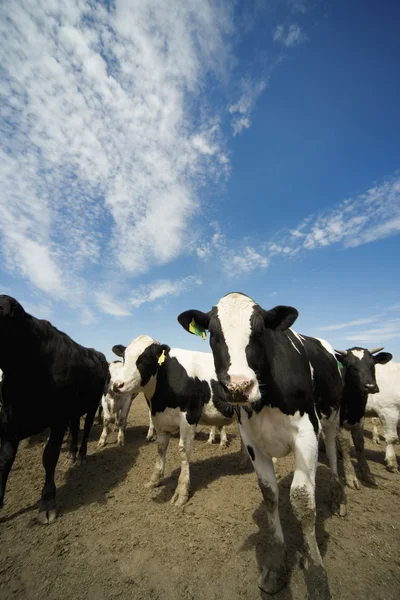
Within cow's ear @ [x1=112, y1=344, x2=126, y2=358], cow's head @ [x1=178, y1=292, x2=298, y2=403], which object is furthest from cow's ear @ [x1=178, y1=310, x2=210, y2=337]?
cow's ear @ [x1=112, y1=344, x2=126, y2=358]

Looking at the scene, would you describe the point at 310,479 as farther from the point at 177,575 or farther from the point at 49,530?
the point at 49,530

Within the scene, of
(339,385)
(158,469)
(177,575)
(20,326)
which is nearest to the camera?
(177,575)

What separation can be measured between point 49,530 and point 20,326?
323 centimetres

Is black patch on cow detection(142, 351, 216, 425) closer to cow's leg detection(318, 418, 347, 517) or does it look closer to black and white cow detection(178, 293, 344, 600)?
cow's leg detection(318, 418, 347, 517)

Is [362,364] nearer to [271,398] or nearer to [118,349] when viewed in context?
[271,398]

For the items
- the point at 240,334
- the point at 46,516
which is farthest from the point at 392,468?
the point at 46,516

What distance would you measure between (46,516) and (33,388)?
6.77 ft

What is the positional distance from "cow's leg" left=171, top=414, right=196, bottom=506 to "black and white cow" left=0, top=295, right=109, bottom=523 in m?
2.15

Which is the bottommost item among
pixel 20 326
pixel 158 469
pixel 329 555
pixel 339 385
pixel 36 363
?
pixel 329 555

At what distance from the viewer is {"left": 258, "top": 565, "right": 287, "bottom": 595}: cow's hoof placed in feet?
10.3

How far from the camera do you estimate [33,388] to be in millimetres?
5047

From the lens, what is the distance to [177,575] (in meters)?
3.51

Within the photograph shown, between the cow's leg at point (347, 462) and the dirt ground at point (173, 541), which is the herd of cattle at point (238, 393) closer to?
the cow's leg at point (347, 462)

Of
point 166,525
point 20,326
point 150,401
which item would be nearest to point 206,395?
point 150,401
